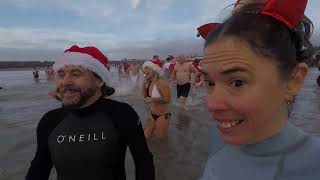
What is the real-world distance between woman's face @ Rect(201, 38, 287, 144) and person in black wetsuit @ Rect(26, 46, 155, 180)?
1696 mm

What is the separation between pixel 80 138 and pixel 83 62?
74 cm

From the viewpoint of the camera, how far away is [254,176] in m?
1.12

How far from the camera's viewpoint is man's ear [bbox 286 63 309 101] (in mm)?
1159

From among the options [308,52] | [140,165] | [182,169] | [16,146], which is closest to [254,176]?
[308,52]

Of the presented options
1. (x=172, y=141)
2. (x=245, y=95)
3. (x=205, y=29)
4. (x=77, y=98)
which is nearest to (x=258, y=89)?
(x=245, y=95)

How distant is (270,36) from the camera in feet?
3.64

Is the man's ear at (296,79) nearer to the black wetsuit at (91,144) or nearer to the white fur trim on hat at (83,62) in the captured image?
the black wetsuit at (91,144)

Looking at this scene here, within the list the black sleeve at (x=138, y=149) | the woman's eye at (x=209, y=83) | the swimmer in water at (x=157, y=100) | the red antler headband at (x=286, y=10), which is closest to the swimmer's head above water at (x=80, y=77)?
the black sleeve at (x=138, y=149)

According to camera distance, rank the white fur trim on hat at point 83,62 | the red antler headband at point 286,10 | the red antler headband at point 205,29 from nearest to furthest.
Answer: the red antler headband at point 286,10 < the red antler headband at point 205,29 < the white fur trim on hat at point 83,62

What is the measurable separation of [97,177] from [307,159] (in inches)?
76.0

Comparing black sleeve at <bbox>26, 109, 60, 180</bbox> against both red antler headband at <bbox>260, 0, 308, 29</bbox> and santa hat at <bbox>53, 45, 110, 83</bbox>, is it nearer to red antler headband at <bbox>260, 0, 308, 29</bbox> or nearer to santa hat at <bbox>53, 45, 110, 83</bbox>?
santa hat at <bbox>53, 45, 110, 83</bbox>

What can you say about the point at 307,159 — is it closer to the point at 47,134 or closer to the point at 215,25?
the point at 215,25

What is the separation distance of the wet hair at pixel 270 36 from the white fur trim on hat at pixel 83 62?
2.12 m

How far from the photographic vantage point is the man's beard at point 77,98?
2789 mm
